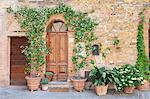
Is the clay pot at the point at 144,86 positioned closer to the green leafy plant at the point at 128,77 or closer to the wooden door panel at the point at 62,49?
the green leafy plant at the point at 128,77

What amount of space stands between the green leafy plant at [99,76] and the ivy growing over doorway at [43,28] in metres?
0.69

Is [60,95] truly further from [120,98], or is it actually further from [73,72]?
[120,98]

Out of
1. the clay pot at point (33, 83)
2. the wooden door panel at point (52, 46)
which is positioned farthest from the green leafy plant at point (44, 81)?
the wooden door panel at point (52, 46)

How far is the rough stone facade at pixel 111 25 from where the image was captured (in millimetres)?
10617

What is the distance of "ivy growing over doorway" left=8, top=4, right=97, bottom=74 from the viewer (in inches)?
414

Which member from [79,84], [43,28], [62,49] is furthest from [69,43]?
[79,84]

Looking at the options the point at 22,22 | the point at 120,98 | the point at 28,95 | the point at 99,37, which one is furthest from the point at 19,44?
the point at 120,98

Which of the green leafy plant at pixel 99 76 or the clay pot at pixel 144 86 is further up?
the green leafy plant at pixel 99 76

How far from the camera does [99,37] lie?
35.0ft

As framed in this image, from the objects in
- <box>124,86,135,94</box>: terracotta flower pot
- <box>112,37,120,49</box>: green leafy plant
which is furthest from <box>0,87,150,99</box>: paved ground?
<box>112,37,120,49</box>: green leafy plant

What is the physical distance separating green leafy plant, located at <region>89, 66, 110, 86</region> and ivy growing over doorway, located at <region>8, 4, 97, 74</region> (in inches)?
27.1

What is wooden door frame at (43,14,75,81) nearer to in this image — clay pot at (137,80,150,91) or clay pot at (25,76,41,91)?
clay pot at (25,76,41,91)

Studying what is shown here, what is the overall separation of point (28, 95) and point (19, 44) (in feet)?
8.02

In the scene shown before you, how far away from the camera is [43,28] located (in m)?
10.6
